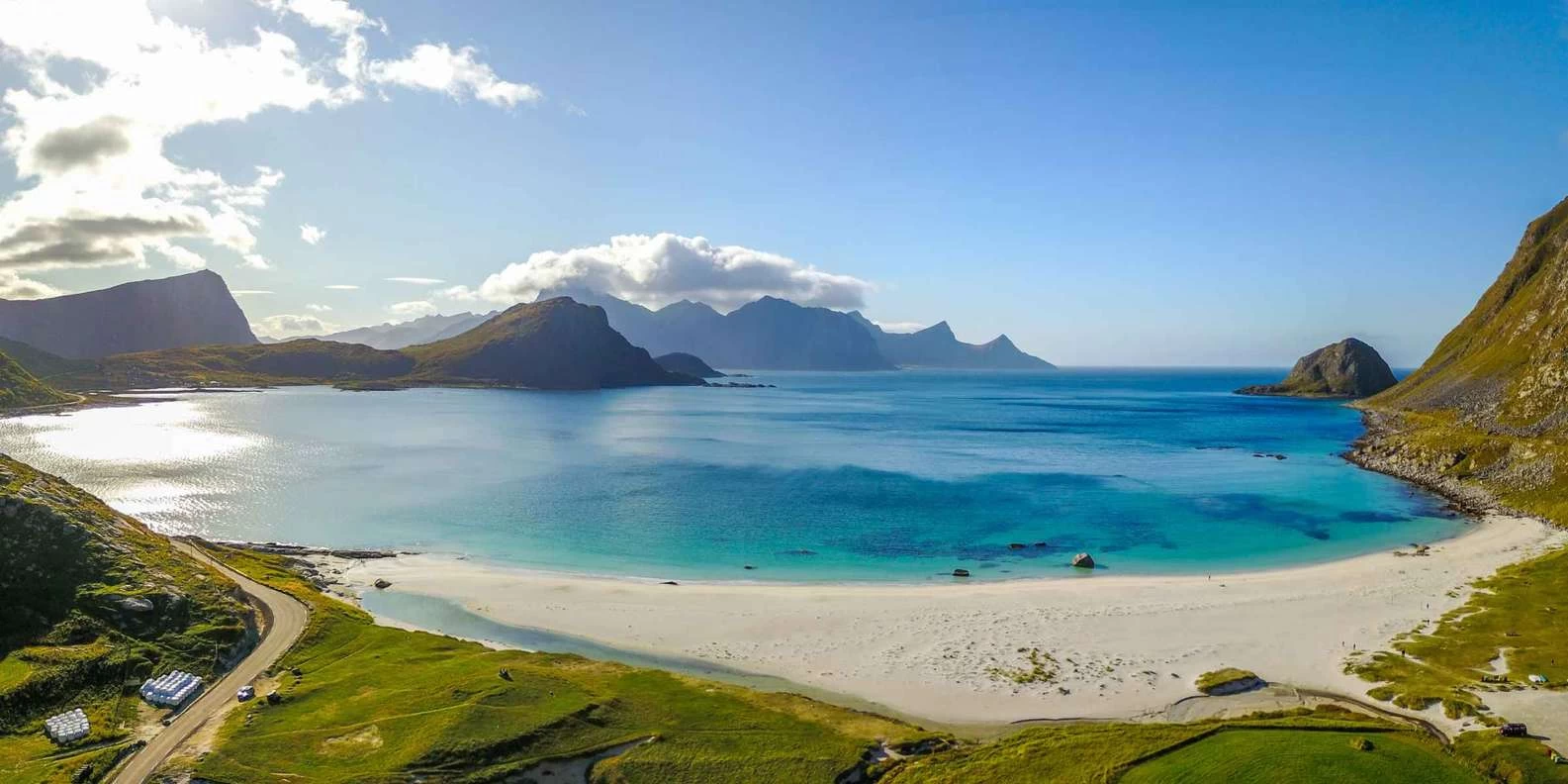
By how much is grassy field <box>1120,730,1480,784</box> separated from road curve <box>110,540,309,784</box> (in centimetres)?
4291

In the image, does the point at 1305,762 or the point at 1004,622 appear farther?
the point at 1004,622

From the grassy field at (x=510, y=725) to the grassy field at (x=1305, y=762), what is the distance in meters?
11.4

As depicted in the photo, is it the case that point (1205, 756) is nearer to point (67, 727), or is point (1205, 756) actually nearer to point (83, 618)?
point (67, 727)

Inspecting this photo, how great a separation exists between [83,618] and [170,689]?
11.1 metres

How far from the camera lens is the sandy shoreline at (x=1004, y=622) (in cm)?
4328

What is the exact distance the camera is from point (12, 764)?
3159cm

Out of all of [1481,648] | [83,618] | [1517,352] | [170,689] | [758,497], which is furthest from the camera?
[1517,352]

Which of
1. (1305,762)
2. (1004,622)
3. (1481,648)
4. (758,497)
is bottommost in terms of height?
(1004,622)

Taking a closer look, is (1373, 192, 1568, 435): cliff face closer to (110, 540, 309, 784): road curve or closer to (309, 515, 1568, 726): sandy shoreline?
(309, 515, 1568, 726): sandy shoreline

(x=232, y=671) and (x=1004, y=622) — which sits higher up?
(x=232, y=671)

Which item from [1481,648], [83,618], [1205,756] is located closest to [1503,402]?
[1481,648]

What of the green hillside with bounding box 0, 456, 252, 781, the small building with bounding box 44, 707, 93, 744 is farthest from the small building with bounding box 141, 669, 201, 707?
the small building with bounding box 44, 707, 93, 744

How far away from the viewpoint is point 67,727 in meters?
34.2

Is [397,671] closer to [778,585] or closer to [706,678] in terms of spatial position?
[706,678]
